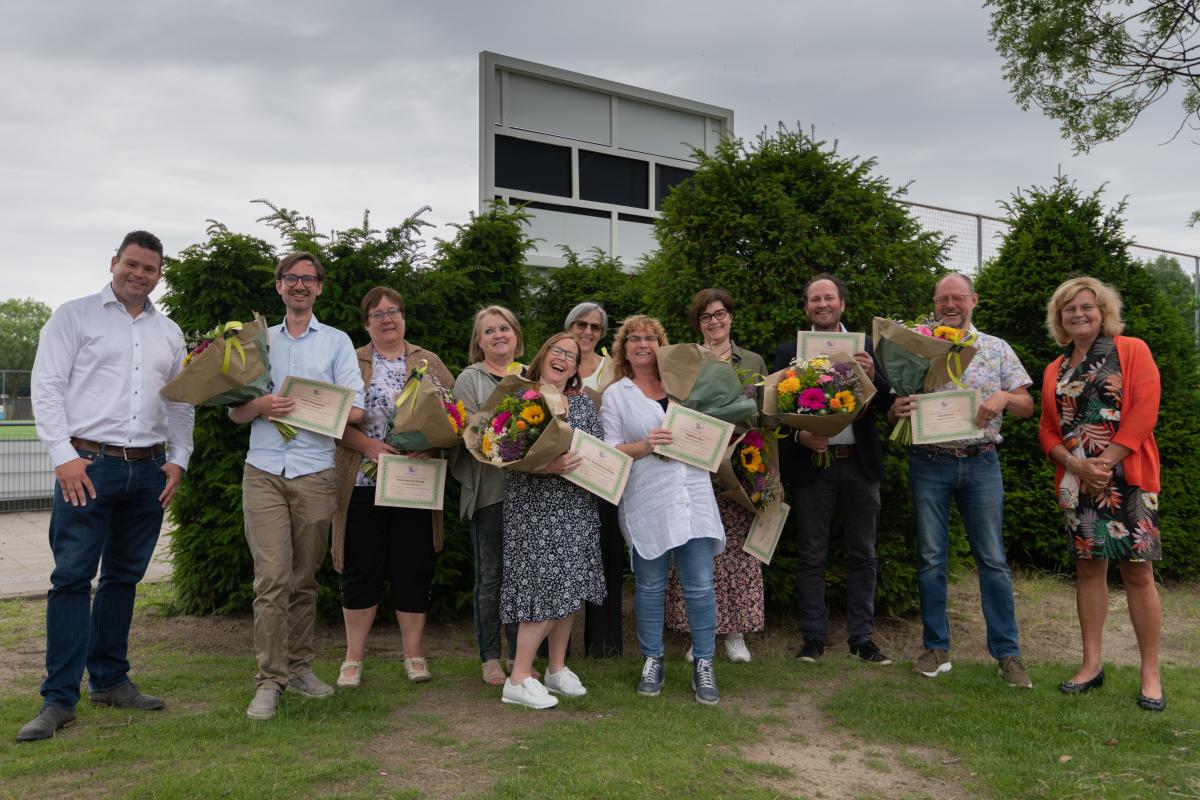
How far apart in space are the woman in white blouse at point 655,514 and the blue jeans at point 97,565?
233 centimetres

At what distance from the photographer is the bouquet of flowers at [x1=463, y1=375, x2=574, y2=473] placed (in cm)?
416

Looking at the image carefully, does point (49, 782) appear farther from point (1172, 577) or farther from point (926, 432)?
point (1172, 577)

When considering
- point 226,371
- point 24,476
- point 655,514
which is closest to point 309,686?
point 226,371

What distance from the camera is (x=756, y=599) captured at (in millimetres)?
5418

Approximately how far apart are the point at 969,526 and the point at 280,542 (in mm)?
3655

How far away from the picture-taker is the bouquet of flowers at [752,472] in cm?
490

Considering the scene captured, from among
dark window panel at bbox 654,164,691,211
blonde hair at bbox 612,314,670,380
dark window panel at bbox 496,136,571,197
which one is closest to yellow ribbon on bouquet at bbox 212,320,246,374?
blonde hair at bbox 612,314,670,380

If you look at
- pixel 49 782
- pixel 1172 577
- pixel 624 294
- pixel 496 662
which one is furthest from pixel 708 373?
pixel 1172 577

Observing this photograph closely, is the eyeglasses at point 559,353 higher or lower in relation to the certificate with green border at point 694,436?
higher

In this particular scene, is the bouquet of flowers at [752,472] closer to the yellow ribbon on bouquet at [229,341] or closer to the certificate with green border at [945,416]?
the certificate with green border at [945,416]

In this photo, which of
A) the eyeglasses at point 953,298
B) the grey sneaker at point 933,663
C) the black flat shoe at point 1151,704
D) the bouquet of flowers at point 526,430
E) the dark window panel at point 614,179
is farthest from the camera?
the dark window panel at point 614,179

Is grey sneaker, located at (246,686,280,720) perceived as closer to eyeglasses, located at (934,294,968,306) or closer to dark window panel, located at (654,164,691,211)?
eyeglasses, located at (934,294,968,306)

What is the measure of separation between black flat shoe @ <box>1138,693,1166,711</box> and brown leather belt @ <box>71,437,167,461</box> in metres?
5.07

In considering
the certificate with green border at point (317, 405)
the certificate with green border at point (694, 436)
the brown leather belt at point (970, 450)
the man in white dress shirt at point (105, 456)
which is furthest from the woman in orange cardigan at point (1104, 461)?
the man in white dress shirt at point (105, 456)
